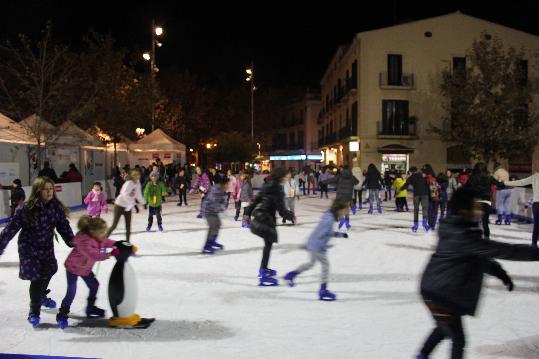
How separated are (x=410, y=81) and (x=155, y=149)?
15.6 meters

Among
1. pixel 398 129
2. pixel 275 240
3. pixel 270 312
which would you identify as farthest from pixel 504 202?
pixel 398 129

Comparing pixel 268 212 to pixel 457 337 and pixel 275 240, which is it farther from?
pixel 457 337

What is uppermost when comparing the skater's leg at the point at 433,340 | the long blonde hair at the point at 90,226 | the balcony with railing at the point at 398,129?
the balcony with railing at the point at 398,129

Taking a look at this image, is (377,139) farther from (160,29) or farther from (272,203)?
(272,203)

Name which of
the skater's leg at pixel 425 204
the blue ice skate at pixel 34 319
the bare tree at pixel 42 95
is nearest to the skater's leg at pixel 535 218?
the skater's leg at pixel 425 204

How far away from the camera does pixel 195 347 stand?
14.1ft

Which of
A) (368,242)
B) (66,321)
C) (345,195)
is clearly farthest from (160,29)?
(66,321)

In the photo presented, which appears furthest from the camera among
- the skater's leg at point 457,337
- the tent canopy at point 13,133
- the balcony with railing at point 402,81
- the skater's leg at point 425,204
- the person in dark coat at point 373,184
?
the balcony with railing at point 402,81

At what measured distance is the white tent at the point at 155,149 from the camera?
26.5 m

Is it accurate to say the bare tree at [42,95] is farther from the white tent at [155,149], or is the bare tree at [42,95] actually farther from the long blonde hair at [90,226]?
the long blonde hair at [90,226]

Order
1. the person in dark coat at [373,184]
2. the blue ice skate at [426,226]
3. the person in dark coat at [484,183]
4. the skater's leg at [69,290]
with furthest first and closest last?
1. the person in dark coat at [373,184]
2. the blue ice skate at [426,226]
3. the person in dark coat at [484,183]
4. the skater's leg at [69,290]

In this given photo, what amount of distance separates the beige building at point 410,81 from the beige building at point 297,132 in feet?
68.5

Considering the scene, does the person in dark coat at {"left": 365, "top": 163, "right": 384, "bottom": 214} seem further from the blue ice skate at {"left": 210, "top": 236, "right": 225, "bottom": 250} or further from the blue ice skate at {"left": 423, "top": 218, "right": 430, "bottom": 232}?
the blue ice skate at {"left": 210, "top": 236, "right": 225, "bottom": 250}

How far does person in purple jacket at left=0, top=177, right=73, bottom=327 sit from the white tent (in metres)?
21.8
